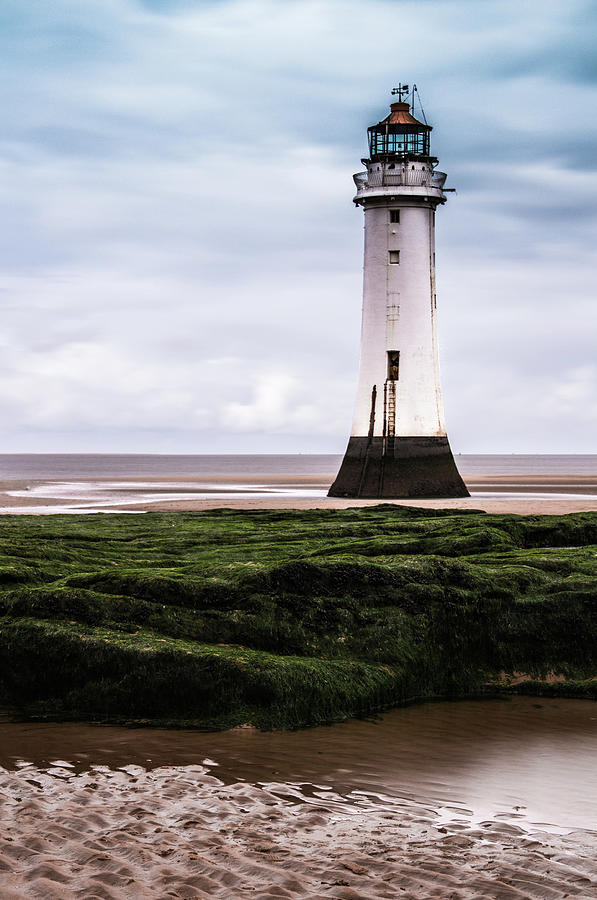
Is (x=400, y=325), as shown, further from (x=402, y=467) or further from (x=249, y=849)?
(x=249, y=849)

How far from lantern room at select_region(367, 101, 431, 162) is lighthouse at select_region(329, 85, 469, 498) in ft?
0.11

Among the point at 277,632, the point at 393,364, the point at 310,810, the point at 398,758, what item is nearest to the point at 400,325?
the point at 393,364

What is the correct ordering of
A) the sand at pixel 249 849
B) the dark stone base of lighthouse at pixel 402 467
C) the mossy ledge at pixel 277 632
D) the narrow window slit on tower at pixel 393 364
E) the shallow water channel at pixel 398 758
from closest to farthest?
1. the sand at pixel 249 849
2. the shallow water channel at pixel 398 758
3. the mossy ledge at pixel 277 632
4. the narrow window slit on tower at pixel 393 364
5. the dark stone base of lighthouse at pixel 402 467

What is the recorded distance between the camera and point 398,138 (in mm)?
32281

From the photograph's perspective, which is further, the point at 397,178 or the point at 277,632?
the point at 397,178

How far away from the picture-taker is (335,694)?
313 inches

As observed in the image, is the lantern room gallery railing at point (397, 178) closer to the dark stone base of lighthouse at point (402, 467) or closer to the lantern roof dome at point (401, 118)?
the lantern roof dome at point (401, 118)

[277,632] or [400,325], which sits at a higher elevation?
[400,325]

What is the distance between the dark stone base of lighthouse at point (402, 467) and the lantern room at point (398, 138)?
31.3 ft

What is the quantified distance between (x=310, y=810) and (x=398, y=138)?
2968cm

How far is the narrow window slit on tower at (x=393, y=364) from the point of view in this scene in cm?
3139

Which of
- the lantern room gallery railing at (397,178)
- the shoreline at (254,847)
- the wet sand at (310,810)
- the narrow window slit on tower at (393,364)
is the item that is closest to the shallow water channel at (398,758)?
the wet sand at (310,810)

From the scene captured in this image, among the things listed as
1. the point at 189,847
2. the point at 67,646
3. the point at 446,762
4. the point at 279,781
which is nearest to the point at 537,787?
the point at 446,762

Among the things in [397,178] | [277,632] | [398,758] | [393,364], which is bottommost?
[398,758]
